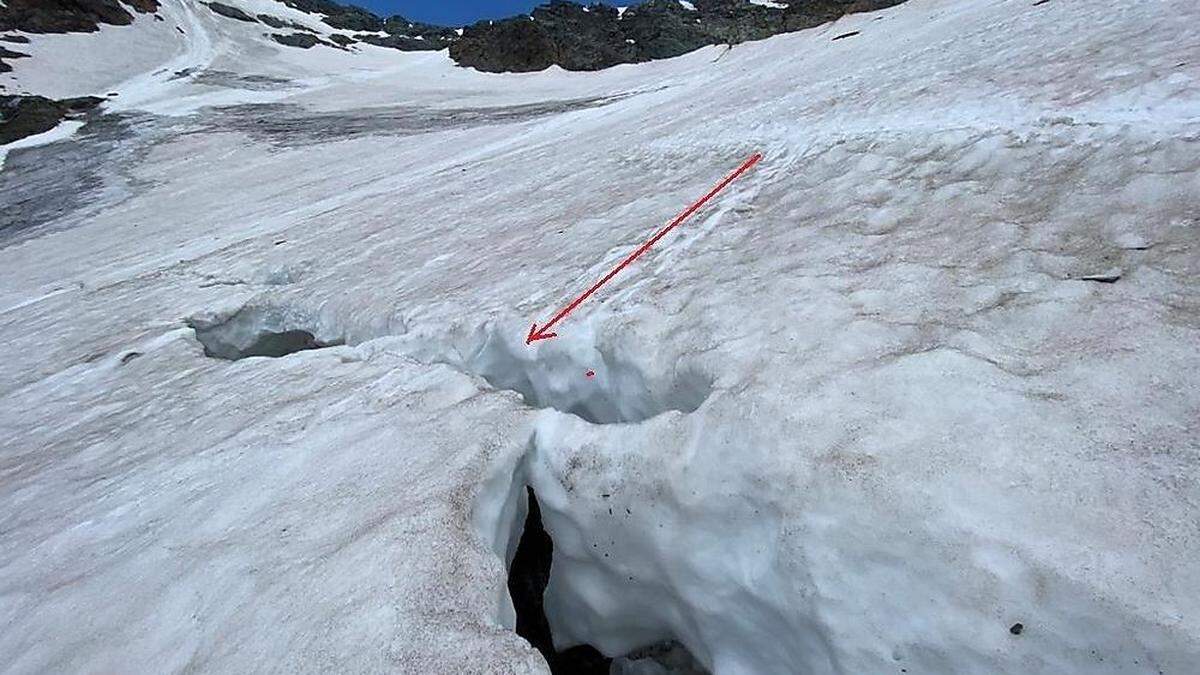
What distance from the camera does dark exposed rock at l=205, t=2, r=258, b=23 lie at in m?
34.8

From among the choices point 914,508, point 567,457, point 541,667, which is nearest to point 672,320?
point 567,457

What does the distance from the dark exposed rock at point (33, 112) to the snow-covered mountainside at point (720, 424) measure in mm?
15395

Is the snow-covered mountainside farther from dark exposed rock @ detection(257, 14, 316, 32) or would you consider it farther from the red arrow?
dark exposed rock @ detection(257, 14, 316, 32)

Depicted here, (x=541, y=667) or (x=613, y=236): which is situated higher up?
(x=613, y=236)

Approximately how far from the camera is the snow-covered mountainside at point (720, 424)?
1.59 meters

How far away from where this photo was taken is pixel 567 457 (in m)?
2.45

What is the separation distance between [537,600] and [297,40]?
37.6m

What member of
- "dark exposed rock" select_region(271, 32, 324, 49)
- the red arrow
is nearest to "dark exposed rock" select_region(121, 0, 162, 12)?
"dark exposed rock" select_region(271, 32, 324, 49)

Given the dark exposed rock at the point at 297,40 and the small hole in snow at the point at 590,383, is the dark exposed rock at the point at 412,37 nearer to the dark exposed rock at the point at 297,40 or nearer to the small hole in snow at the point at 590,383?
the dark exposed rock at the point at 297,40

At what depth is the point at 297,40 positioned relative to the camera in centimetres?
3309

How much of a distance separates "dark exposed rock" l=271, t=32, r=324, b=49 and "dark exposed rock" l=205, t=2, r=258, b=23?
290cm

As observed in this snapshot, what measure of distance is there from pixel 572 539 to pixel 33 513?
2.49 metres

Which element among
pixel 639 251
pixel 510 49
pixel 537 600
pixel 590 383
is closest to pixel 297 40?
pixel 510 49

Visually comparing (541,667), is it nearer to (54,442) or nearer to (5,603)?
(5,603)
